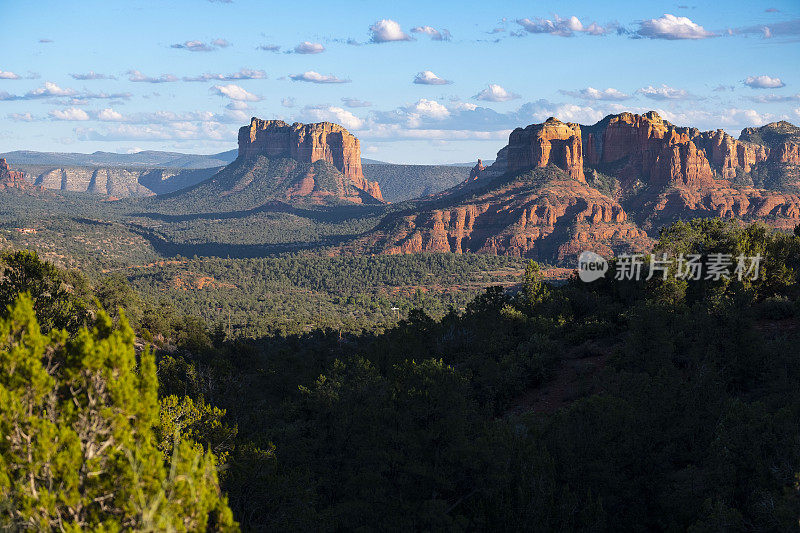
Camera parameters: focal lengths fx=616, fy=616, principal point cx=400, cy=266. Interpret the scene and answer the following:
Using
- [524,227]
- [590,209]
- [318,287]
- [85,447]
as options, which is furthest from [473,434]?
[590,209]

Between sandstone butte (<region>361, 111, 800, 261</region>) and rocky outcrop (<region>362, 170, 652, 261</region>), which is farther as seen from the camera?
rocky outcrop (<region>362, 170, 652, 261</region>)

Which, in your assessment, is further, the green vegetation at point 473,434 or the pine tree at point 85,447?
the green vegetation at point 473,434

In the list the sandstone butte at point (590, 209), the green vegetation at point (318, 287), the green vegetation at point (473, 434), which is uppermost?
the sandstone butte at point (590, 209)

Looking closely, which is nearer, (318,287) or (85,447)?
(85,447)

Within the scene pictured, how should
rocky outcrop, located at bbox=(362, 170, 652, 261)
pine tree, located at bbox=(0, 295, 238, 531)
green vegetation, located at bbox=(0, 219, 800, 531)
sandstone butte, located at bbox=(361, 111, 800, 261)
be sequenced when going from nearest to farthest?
pine tree, located at bbox=(0, 295, 238, 531) < green vegetation, located at bbox=(0, 219, 800, 531) < sandstone butte, located at bbox=(361, 111, 800, 261) < rocky outcrop, located at bbox=(362, 170, 652, 261)

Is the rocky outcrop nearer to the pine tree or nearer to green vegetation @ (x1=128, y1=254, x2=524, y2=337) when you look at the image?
green vegetation @ (x1=128, y1=254, x2=524, y2=337)

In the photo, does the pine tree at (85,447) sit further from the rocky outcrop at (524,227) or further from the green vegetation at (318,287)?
the rocky outcrop at (524,227)

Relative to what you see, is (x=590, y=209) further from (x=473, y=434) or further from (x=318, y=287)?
(x=473, y=434)

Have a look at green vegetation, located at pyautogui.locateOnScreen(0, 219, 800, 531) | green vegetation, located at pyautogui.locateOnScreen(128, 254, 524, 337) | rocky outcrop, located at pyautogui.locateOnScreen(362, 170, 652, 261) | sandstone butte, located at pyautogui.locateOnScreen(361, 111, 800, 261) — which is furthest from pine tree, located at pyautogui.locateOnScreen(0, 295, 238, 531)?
rocky outcrop, located at pyautogui.locateOnScreen(362, 170, 652, 261)

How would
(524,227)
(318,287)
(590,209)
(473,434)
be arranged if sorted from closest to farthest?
(473,434), (318,287), (590,209), (524,227)

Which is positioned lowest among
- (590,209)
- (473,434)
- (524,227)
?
(473,434)

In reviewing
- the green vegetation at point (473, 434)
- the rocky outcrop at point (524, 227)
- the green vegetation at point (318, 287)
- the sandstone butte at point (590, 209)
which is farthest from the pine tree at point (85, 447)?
the rocky outcrop at point (524, 227)

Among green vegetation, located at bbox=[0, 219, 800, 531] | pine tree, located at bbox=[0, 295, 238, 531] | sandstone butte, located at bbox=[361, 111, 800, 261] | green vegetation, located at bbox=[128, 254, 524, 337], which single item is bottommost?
green vegetation, located at bbox=[128, 254, 524, 337]

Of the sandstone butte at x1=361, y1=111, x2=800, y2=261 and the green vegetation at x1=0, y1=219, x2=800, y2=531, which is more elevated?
the sandstone butte at x1=361, y1=111, x2=800, y2=261
